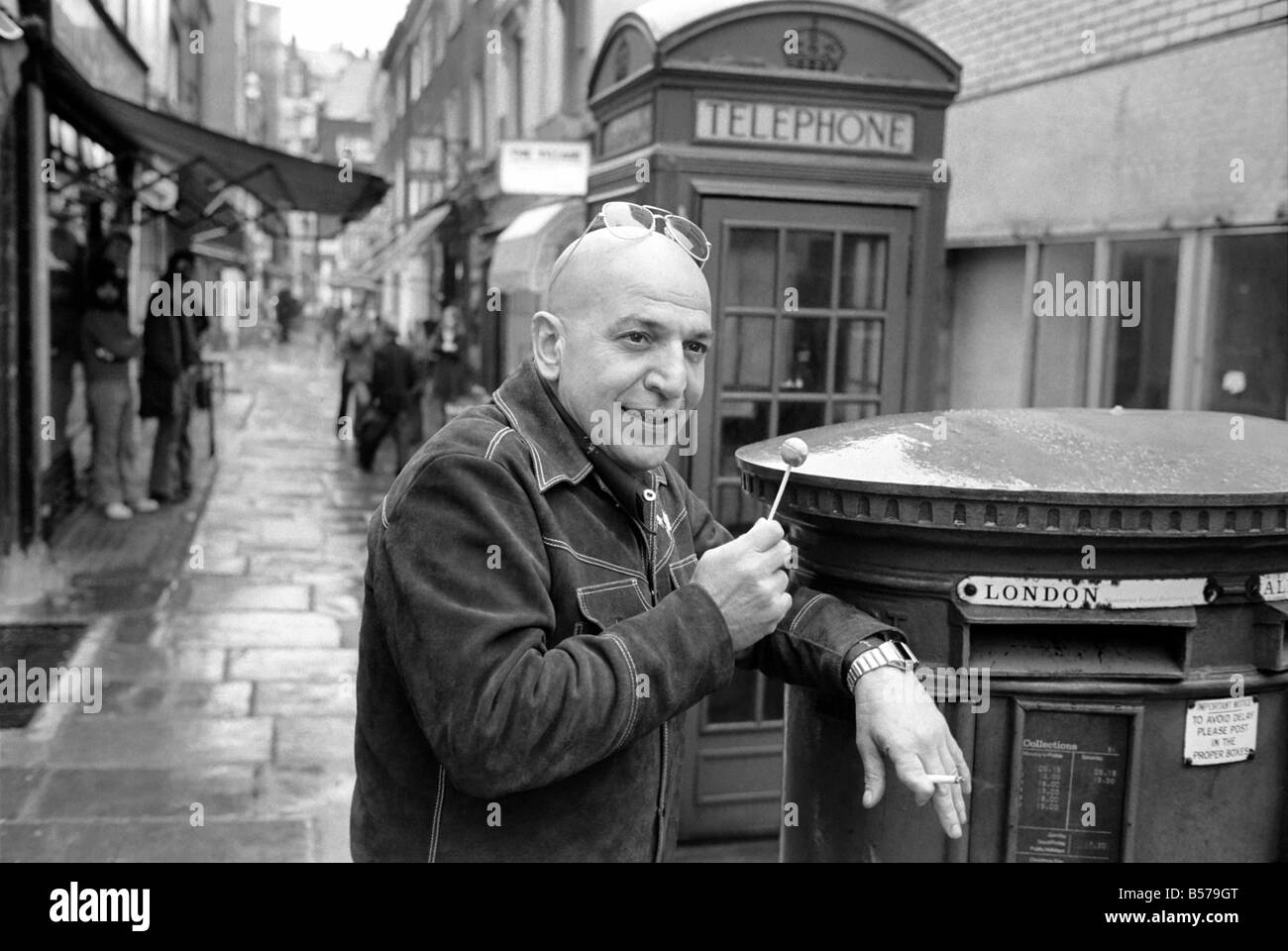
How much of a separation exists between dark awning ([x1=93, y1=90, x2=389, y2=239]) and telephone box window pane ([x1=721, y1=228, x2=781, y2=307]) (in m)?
6.36

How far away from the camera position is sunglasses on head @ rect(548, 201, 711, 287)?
6.98 ft

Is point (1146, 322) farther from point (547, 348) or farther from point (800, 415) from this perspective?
point (547, 348)

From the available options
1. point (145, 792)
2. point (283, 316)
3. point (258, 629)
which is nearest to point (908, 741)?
point (145, 792)

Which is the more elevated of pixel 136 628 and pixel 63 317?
pixel 63 317

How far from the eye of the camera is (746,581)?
79.2 inches

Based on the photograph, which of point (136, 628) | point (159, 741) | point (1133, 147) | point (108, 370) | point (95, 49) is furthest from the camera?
point (95, 49)

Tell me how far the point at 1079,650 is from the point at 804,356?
248cm

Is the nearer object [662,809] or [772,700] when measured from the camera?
[662,809]

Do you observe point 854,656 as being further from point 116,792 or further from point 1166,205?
point 1166,205

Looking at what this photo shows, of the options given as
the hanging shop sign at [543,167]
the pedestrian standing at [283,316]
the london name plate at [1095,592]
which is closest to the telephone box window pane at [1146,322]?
the hanging shop sign at [543,167]

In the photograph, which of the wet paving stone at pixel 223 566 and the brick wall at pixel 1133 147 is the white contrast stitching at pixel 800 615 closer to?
the brick wall at pixel 1133 147

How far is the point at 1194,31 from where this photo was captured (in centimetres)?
759

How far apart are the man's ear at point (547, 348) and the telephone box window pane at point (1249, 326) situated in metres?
6.14
